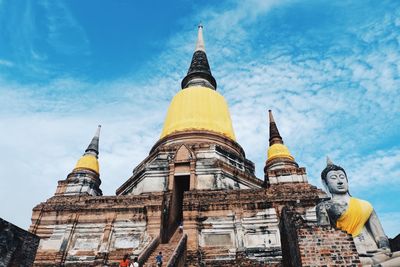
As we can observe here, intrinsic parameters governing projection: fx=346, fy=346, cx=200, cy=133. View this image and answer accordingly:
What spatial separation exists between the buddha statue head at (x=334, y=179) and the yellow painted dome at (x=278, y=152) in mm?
11637

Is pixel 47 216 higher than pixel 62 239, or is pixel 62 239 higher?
pixel 47 216

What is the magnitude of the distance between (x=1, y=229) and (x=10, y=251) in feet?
1.75

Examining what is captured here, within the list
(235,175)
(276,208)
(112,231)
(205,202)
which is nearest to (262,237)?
(276,208)

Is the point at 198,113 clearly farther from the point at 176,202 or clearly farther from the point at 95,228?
the point at 95,228

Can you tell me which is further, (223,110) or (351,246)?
(223,110)

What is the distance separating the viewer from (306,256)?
5578 millimetres

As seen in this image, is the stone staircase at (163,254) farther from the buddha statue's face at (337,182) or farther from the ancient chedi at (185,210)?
the buddha statue's face at (337,182)

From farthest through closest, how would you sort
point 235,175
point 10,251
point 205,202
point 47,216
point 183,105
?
point 183,105 < point 235,175 < point 47,216 < point 205,202 < point 10,251

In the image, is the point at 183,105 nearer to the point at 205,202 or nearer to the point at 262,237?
the point at 205,202

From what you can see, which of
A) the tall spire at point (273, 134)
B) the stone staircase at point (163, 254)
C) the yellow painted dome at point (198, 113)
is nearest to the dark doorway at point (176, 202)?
the stone staircase at point (163, 254)

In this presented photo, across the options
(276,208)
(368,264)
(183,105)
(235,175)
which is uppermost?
(183,105)

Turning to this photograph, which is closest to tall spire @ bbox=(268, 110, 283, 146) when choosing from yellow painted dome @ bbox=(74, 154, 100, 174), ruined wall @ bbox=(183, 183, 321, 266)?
ruined wall @ bbox=(183, 183, 321, 266)

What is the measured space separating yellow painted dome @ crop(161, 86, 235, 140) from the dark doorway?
380 centimetres

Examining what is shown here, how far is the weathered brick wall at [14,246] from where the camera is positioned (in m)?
7.68
